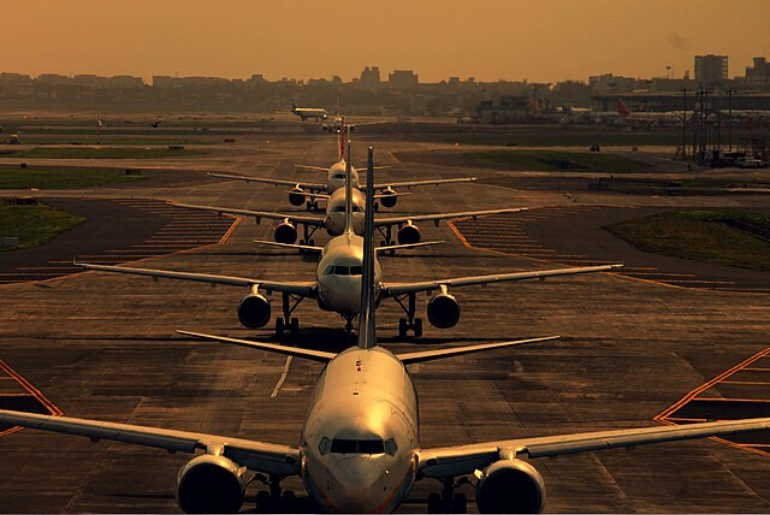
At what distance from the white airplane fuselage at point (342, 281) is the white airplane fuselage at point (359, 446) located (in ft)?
70.3

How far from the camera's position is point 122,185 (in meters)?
142

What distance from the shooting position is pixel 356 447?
81.5 feet

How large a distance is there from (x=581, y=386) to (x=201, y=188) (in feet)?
326

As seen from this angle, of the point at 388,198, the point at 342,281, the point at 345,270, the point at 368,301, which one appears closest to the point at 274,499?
the point at 368,301

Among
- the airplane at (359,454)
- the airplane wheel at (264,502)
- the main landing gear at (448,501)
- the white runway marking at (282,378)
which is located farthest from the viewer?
the white runway marking at (282,378)

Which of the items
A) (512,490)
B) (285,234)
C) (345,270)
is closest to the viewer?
(512,490)

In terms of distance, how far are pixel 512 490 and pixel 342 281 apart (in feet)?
83.7

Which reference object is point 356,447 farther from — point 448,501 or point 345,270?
point 345,270

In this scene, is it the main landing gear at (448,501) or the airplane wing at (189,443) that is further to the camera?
the main landing gear at (448,501)

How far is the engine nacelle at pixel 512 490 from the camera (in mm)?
25453

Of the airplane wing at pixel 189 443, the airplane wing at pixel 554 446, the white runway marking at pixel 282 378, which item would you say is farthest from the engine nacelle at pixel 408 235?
the airplane wing at pixel 189 443

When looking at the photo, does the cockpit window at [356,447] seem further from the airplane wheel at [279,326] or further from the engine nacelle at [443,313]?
the airplane wheel at [279,326]

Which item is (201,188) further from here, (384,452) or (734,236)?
(384,452)

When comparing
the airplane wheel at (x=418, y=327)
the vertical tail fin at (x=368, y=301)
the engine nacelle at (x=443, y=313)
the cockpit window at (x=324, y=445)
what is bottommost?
the airplane wheel at (x=418, y=327)
